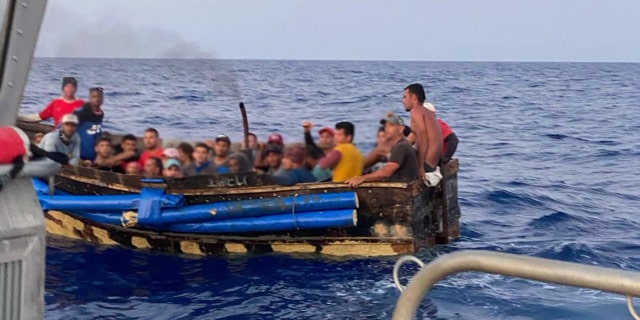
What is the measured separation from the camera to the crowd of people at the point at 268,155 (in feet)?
25.7

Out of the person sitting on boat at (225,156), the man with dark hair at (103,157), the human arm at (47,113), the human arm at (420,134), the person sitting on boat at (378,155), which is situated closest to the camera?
the person sitting on boat at (225,156)

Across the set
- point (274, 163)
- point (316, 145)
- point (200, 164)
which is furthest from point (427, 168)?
point (200, 164)

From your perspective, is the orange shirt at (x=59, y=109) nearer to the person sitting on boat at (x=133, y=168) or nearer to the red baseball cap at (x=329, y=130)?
the person sitting on boat at (x=133, y=168)

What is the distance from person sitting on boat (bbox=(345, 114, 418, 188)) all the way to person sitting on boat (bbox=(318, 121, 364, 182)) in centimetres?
9

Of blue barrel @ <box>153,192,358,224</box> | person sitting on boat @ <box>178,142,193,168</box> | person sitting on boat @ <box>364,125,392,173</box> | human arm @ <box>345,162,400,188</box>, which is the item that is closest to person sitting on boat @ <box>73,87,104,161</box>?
person sitting on boat @ <box>178,142,193,168</box>

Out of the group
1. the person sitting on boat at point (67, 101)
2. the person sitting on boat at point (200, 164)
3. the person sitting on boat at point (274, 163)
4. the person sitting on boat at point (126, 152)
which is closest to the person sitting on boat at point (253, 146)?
the person sitting on boat at point (274, 163)

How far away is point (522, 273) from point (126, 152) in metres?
6.67

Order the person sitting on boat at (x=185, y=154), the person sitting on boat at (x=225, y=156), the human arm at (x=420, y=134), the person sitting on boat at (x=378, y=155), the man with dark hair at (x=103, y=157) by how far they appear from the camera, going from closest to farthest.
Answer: the person sitting on boat at (x=185, y=154) < the person sitting on boat at (x=225, y=156) < the person sitting on boat at (x=378, y=155) < the man with dark hair at (x=103, y=157) < the human arm at (x=420, y=134)

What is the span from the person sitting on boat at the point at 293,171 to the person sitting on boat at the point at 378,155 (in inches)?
23.6

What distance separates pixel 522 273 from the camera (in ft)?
7.30

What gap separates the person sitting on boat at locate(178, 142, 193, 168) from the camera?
7.71 meters

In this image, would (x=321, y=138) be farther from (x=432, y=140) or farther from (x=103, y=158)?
(x=103, y=158)

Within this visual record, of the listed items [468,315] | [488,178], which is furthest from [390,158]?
[488,178]

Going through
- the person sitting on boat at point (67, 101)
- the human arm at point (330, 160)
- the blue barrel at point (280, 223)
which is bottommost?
the blue barrel at point (280, 223)
